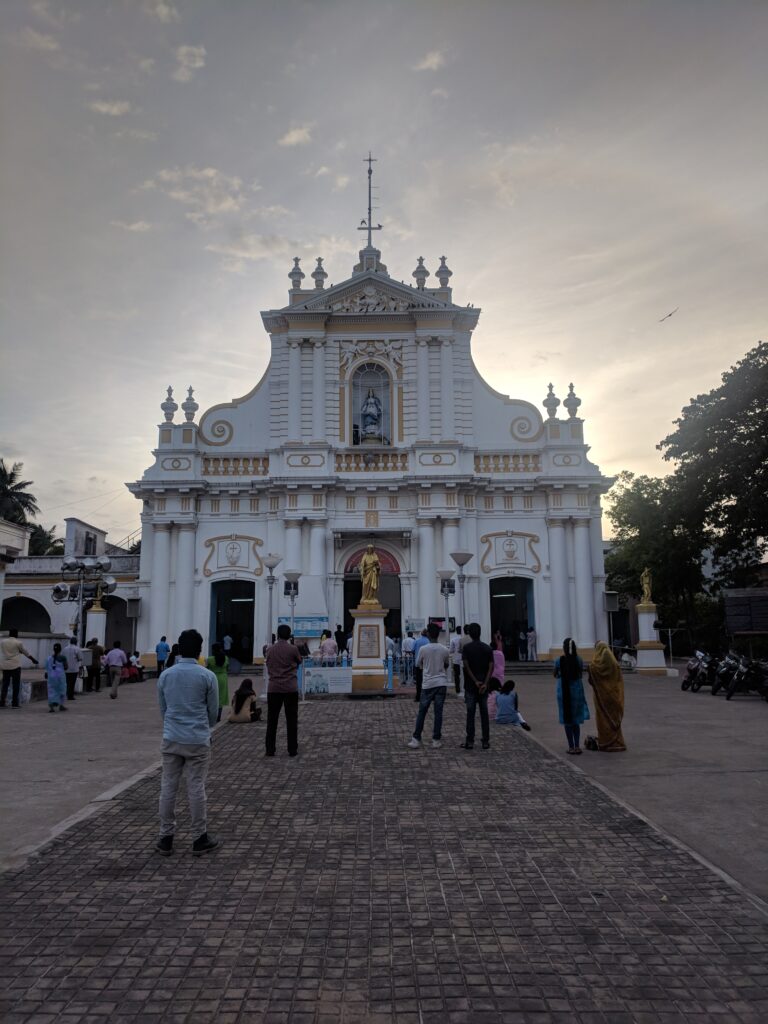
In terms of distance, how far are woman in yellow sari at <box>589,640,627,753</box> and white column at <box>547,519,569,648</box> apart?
52.6 ft

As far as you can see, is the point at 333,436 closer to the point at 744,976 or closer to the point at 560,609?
the point at 560,609

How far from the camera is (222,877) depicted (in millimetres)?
5043

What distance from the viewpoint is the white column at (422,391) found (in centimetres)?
2691

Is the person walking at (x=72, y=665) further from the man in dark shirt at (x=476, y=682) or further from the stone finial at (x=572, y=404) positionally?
the stone finial at (x=572, y=404)

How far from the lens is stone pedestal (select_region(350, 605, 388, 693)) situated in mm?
17703

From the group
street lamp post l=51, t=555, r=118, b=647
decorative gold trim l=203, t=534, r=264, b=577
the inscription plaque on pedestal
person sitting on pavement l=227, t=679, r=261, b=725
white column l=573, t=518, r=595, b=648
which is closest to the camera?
person sitting on pavement l=227, t=679, r=261, b=725

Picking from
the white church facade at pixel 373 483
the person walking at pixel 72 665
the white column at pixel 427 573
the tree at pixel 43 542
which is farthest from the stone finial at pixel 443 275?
the tree at pixel 43 542

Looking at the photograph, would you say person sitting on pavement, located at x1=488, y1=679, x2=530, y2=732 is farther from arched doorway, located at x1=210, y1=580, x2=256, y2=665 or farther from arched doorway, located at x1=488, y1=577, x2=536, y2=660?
arched doorway, located at x1=210, y1=580, x2=256, y2=665

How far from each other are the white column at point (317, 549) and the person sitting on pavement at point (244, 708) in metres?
12.4

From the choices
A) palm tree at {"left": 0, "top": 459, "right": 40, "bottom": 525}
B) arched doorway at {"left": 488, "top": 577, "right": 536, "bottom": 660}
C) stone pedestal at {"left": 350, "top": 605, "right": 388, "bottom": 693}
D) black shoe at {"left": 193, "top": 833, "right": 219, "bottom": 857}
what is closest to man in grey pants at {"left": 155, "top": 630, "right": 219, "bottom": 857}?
black shoe at {"left": 193, "top": 833, "right": 219, "bottom": 857}

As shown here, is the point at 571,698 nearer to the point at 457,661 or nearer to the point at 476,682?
the point at 476,682

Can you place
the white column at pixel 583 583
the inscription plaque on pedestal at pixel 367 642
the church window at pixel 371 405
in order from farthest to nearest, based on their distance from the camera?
the church window at pixel 371 405
the white column at pixel 583 583
the inscription plaque on pedestal at pixel 367 642

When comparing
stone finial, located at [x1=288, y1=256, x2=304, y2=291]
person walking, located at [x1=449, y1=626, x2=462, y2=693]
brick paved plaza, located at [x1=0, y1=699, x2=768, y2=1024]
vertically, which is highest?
stone finial, located at [x1=288, y1=256, x2=304, y2=291]

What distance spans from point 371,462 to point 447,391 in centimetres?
387
